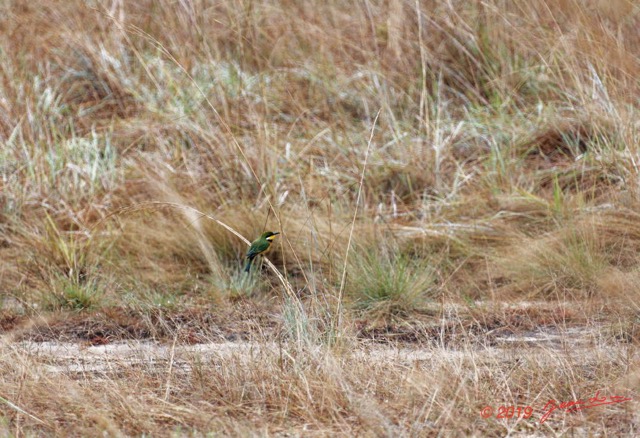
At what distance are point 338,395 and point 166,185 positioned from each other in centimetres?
311

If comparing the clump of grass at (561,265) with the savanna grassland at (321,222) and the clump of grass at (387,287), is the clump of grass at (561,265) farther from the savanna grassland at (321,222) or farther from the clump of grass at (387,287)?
the clump of grass at (387,287)

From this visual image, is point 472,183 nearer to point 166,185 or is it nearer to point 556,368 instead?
point 166,185

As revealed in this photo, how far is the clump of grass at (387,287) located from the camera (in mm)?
4352

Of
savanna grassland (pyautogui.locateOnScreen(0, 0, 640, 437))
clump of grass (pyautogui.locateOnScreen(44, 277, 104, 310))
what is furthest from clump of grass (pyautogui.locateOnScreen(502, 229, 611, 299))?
clump of grass (pyautogui.locateOnScreen(44, 277, 104, 310))

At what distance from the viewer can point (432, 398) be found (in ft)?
9.34

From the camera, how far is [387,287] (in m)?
4.40

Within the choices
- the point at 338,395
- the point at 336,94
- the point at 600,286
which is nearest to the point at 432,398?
the point at 338,395

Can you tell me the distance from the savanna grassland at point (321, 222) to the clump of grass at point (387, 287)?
0.01m

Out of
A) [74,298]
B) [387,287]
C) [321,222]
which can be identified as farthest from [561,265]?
[74,298]

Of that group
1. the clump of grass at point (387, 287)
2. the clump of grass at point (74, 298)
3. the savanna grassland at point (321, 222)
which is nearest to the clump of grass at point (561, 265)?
the savanna grassland at point (321, 222)

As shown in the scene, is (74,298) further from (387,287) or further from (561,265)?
(561,265)

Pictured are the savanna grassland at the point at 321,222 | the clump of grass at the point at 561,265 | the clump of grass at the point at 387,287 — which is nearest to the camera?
the savanna grassland at the point at 321,222

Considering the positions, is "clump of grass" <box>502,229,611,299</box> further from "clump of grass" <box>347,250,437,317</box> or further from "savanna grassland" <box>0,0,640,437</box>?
"clump of grass" <box>347,250,437,317</box>

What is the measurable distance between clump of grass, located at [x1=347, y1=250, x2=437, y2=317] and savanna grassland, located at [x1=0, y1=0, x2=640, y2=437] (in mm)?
12
